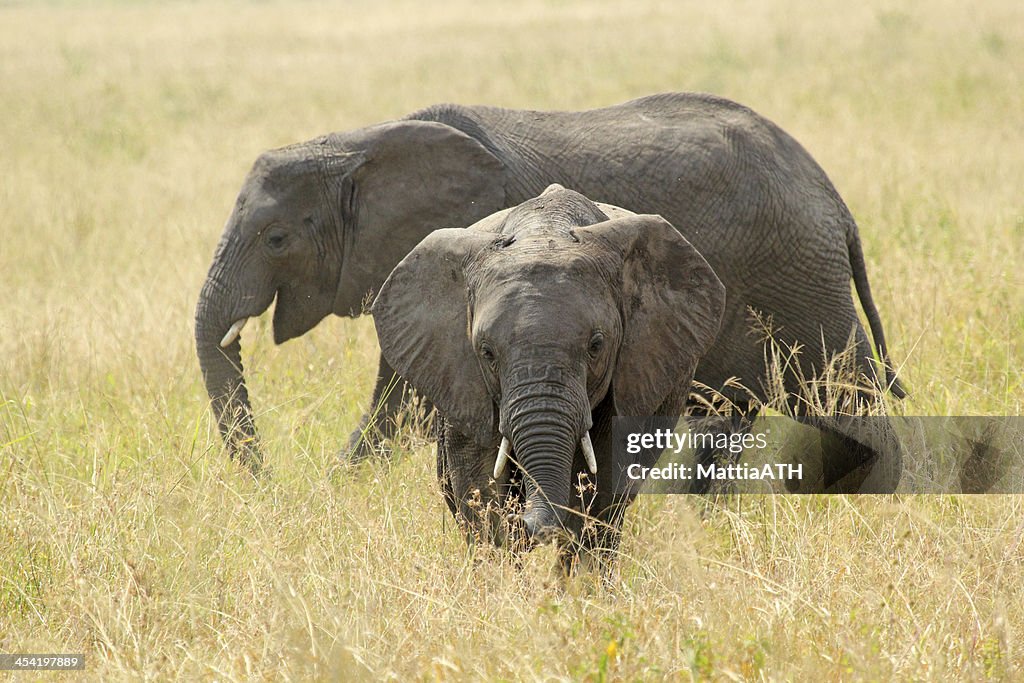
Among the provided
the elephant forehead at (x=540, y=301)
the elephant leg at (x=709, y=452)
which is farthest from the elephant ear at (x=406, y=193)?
the elephant forehead at (x=540, y=301)

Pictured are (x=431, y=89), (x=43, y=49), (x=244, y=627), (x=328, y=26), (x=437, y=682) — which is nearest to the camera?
(x=437, y=682)

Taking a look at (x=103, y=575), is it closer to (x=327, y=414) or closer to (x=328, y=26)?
(x=327, y=414)

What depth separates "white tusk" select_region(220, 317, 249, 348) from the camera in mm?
6102

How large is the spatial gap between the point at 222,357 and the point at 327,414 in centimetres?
57

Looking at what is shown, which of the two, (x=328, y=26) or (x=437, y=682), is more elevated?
(x=437, y=682)

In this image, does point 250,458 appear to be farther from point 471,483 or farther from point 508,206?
point 508,206

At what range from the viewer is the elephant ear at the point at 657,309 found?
4277mm

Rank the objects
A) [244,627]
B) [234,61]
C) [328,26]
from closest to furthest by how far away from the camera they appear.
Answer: [244,627] → [234,61] → [328,26]

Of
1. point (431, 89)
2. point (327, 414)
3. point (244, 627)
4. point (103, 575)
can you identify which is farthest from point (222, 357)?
point (431, 89)

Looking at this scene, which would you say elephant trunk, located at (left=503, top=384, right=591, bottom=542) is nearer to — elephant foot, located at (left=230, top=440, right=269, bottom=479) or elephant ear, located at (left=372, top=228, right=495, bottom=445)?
elephant ear, located at (left=372, top=228, right=495, bottom=445)

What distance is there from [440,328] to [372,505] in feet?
3.13

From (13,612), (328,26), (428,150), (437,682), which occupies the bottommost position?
(328,26)

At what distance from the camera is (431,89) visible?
19.3 meters

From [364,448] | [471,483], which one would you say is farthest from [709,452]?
[364,448]
